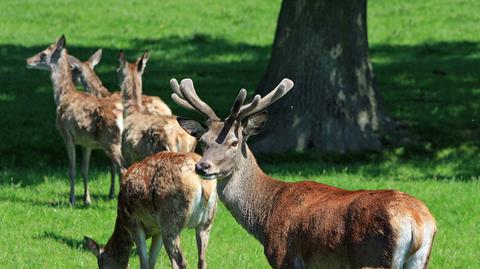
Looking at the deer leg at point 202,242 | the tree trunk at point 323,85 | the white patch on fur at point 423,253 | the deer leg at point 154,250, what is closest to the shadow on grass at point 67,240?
the deer leg at point 154,250

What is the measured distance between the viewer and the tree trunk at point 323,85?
17.4m

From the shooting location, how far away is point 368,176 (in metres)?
15.2

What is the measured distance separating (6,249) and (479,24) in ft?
61.7

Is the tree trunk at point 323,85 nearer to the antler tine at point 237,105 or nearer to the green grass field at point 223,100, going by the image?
the green grass field at point 223,100

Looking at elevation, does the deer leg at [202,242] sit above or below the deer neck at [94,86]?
above

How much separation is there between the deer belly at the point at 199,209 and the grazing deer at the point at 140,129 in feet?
9.20

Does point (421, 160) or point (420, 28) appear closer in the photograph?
point (421, 160)

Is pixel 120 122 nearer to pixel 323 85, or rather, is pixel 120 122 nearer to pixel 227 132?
pixel 323 85

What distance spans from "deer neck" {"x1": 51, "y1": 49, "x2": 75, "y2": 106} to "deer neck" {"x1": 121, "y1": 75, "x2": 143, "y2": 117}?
1634 millimetres

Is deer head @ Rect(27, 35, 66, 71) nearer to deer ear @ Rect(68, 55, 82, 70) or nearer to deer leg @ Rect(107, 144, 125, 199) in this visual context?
deer ear @ Rect(68, 55, 82, 70)

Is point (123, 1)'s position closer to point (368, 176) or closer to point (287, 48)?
point (287, 48)

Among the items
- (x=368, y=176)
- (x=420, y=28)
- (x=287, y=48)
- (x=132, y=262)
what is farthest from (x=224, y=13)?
(x=132, y=262)

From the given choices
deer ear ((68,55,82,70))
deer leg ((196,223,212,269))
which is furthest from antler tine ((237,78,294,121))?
deer ear ((68,55,82,70))

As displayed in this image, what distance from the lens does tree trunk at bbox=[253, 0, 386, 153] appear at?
1741 cm
